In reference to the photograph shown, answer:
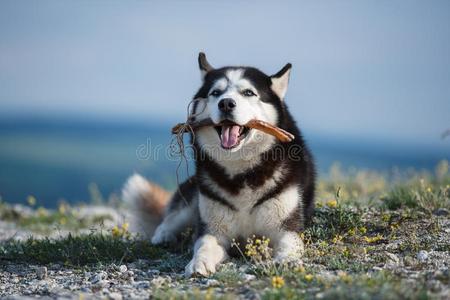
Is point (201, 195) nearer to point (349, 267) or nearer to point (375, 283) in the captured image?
point (349, 267)

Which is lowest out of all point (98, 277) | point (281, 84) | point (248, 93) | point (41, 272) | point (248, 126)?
point (41, 272)

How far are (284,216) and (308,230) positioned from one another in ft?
1.73

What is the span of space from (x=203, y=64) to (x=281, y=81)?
2.74 feet

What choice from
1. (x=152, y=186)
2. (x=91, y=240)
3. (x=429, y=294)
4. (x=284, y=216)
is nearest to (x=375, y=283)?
(x=429, y=294)

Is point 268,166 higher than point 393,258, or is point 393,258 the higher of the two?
point 268,166

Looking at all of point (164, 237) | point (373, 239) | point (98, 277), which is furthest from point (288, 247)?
point (164, 237)

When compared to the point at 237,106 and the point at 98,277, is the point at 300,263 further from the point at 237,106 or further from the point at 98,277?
the point at 98,277

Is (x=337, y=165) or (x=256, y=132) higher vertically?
(x=256, y=132)

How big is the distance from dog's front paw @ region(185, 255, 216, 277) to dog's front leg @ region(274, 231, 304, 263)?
1.78ft

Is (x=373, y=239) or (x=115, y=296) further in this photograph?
(x=373, y=239)

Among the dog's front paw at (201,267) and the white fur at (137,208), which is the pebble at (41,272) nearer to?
the dog's front paw at (201,267)

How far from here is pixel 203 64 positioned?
5559 mm

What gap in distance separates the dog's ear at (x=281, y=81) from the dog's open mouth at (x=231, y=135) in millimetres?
580

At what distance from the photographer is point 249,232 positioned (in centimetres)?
506
